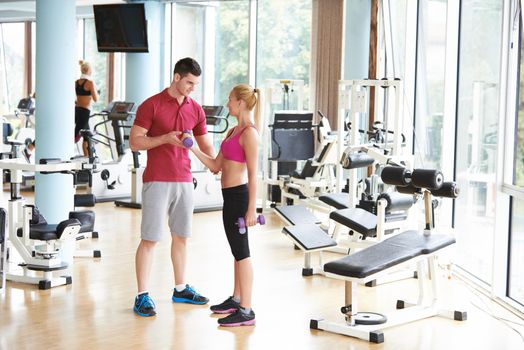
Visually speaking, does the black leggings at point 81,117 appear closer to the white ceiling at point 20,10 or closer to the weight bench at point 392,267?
the white ceiling at point 20,10

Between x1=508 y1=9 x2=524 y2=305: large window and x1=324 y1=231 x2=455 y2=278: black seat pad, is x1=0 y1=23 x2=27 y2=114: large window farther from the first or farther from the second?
x1=324 y1=231 x2=455 y2=278: black seat pad

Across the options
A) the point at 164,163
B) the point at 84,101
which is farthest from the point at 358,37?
the point at 164,163

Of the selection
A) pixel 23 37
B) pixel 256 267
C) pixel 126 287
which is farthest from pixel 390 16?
pixel 23 37

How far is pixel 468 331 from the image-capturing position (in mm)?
4695

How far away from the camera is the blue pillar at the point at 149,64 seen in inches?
437

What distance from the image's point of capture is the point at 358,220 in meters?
5.62

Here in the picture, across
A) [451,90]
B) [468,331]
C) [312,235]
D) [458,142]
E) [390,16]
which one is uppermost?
[390,16]

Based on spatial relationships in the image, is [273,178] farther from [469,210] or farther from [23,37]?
[23,37]

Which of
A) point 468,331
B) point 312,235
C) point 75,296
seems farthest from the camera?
point 312,235

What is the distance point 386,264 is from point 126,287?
6.29ft

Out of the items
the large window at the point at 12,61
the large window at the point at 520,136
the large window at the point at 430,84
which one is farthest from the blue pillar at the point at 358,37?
the large window at the point at 12,61

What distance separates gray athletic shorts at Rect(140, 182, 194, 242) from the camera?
15.7 ft

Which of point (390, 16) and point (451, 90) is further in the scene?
point (390, 16)

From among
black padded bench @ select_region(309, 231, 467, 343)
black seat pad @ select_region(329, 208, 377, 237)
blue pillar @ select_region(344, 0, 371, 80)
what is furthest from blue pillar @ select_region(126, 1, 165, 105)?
black padded bench @ select_region(309, 231, 467, 343)
